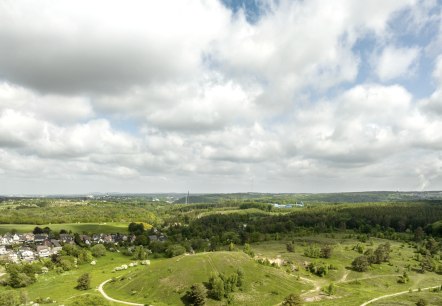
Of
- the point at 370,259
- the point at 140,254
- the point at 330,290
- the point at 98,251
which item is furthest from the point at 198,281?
the point at 98,251

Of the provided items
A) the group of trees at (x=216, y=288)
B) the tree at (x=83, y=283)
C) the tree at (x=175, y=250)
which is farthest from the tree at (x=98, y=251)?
the group of trees at (x=216, y=288)

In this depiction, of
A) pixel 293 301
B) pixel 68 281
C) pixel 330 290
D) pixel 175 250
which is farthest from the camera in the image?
pixel 175 250

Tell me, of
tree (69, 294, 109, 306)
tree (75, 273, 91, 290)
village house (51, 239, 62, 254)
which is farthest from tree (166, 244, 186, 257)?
tree (69, 294, 109, 306)

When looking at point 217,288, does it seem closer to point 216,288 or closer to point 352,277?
point 216,288

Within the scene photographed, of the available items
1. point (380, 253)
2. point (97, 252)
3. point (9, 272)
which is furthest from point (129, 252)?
point (380, 253)

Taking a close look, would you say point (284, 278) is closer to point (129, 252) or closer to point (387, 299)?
point (387, 299)
